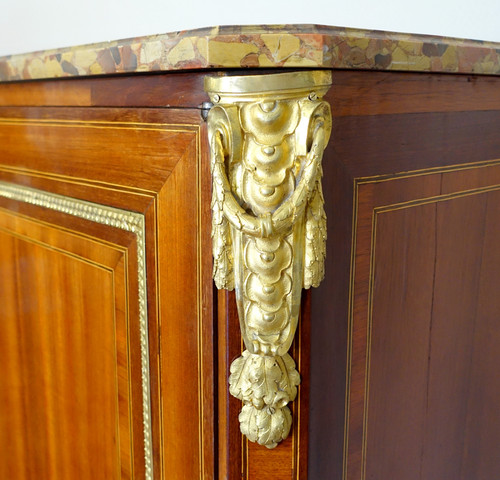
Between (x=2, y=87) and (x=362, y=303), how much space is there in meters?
0.43

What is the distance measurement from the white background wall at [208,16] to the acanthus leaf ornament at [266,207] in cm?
57

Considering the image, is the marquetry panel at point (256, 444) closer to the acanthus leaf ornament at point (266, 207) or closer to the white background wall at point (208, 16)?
the acanthus leaf ornament at point (266, 207)

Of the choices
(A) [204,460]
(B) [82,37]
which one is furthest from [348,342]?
(B) [82,37]

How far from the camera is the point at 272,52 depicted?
1.24 feet

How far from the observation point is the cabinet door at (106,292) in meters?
0.47

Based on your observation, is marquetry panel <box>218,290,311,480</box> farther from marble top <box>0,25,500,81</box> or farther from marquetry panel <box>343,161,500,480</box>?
marble top <box>0,25,500,81</box>

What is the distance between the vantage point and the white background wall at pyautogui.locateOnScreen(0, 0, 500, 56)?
876mm

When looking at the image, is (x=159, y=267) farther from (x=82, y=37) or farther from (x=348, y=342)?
(x=82, y=37)

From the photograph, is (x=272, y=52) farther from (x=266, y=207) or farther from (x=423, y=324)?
(x=423, y=324)

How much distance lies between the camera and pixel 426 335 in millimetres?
585

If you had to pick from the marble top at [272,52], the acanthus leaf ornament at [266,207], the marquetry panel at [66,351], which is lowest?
the marquetry panel at [66,351]

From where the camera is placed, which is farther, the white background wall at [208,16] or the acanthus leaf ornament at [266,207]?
the white background wall at [208,16]

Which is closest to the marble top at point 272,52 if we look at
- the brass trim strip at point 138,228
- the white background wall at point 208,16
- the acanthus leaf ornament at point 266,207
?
the acanthus leaf ornament at point 266,207

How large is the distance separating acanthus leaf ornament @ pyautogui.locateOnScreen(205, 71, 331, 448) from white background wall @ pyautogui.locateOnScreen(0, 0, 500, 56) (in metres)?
0.57
